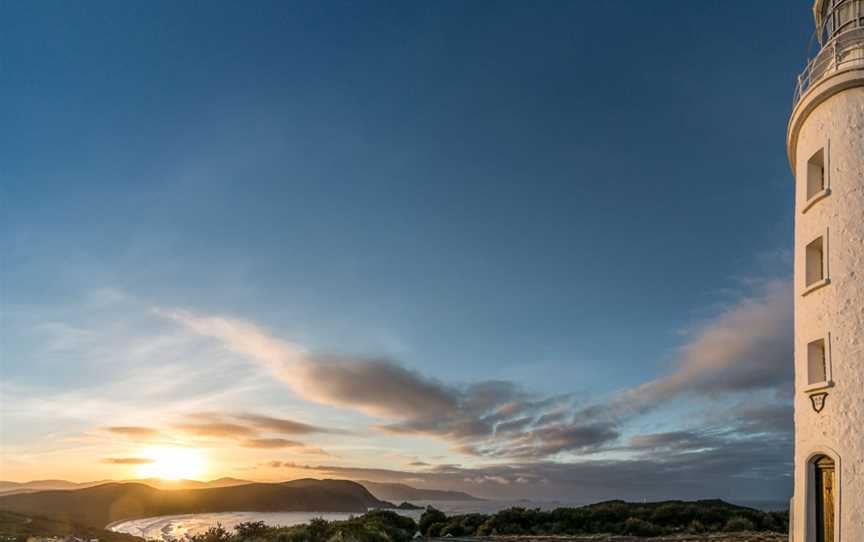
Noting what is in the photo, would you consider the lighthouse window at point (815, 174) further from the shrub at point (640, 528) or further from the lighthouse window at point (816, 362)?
the shrub at point (640, 528)

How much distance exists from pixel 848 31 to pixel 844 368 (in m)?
7.22

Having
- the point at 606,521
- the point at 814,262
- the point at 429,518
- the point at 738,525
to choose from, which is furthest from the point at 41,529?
the point at 738,525

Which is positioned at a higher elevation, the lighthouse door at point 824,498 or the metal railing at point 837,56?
the metal railing at point 837,56

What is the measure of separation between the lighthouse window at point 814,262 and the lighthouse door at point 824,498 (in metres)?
3.54

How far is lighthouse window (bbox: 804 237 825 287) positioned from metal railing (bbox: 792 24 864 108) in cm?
344

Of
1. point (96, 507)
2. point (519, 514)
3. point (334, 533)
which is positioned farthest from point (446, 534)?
point (96, 507)

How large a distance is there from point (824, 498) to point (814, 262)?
15.3ft

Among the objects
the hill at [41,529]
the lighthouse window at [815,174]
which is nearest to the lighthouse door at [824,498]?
the lighthouse window at [815,174]

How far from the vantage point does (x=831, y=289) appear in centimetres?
1183

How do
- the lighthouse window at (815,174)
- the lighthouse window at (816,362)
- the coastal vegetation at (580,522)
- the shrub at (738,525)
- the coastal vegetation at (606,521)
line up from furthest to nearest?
the coastal vegetation at (606,521) < the shrub at (738,525) < the coastal vegetation at (580,522) < the lighthouse window at (815,174) < the lighthouse window at (816,362)

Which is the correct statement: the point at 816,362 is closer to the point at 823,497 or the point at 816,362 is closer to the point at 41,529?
the point at 823,497

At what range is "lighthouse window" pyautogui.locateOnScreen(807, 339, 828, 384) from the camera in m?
12.0

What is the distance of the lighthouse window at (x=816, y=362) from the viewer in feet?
39.5

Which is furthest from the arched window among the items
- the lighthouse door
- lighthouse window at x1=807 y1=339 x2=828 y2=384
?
lighthouse window at x1=807 y1=339 x2=828 y2=384
